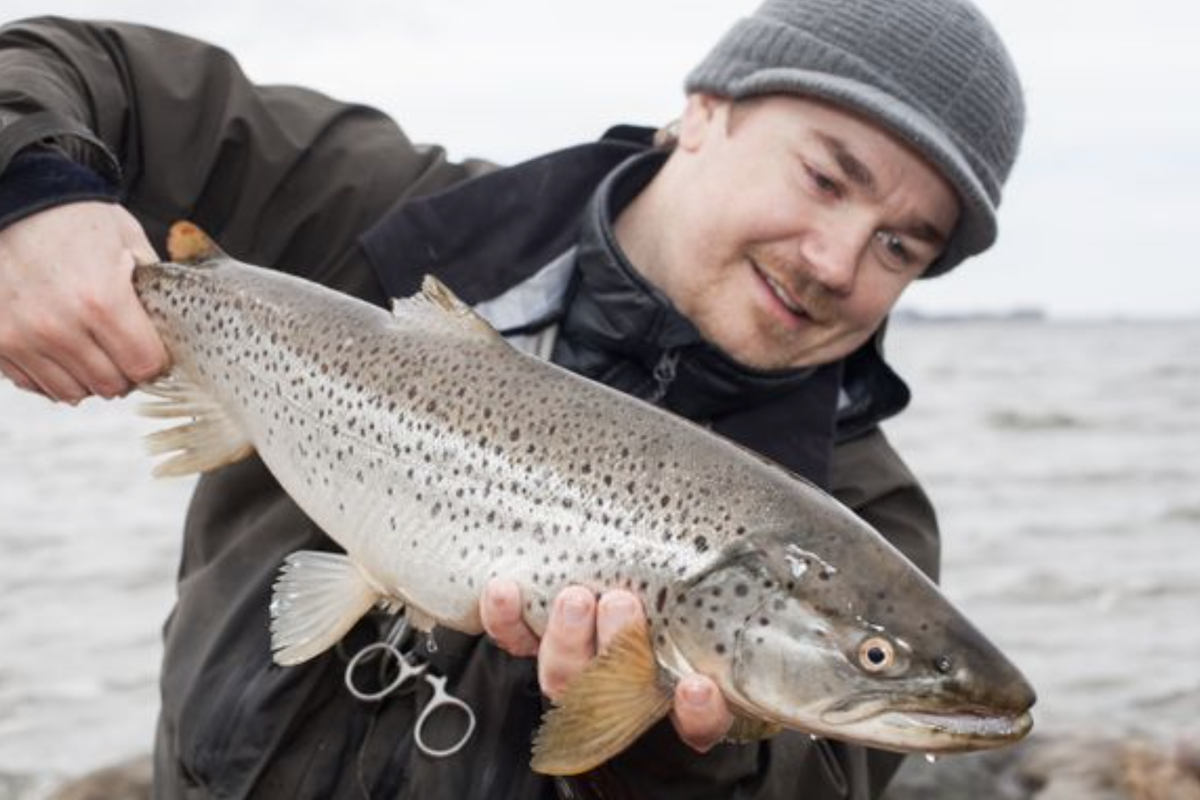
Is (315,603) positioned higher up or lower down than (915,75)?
lower down

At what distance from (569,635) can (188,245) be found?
4.35 feet

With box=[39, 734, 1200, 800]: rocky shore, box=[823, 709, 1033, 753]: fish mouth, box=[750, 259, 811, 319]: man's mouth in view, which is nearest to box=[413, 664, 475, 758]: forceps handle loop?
box=[823, 709, 1033, 753]: fish mouth

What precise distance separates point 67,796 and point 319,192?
421 centimetres

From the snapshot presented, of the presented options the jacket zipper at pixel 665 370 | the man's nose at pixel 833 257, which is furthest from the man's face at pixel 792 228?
the jacket zipper at pixel 665 370

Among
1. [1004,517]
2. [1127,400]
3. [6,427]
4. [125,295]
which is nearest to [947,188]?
[125,295]

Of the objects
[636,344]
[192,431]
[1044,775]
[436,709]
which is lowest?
[1044,775]

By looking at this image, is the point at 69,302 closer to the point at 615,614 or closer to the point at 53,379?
the point at 53,379

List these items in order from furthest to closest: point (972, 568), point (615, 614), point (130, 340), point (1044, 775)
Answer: point (972, 568) < point (1044, 775) < point (130, 340) < point (615, 614)

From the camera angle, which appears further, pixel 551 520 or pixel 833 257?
pixel 833 257

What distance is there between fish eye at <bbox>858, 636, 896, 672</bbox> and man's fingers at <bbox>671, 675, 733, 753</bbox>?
30 cm

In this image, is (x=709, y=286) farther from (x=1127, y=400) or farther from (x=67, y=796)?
(x=1127, y=400)

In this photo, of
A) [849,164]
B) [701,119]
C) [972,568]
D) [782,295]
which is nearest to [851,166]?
[849,164]

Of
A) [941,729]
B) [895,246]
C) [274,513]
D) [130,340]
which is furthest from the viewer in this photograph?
[895,246]

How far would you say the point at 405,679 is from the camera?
3908mm
